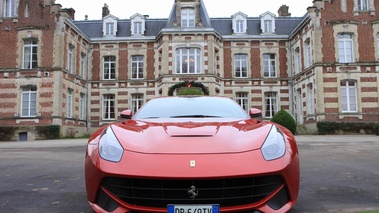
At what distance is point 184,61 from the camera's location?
23453mm

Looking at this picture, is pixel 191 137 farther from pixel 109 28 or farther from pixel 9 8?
pixel 109 28

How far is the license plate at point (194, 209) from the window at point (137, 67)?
2398 centimetres

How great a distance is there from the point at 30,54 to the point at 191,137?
69.5ft

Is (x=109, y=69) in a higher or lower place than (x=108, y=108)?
higher

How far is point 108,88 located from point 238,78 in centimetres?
1011

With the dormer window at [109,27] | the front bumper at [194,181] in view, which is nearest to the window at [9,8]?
the dormer window at [109,27]

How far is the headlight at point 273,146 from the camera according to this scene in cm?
265

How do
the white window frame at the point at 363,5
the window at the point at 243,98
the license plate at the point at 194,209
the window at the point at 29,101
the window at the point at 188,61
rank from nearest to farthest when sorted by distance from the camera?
1. the license plate at the point at 194,209
2. the window at the point at 29,101
3. the white window frame at the point at 363,5
4. the window at the point at 188,61
5. the window at the point at 243,98

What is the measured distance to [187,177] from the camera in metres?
2.40

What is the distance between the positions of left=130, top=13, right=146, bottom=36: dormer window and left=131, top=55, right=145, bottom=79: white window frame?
2.05m

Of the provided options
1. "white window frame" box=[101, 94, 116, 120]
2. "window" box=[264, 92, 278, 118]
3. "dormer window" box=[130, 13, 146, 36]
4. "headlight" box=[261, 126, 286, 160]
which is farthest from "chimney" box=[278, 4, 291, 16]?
"headlight" box=[261, 126, 286, 160]

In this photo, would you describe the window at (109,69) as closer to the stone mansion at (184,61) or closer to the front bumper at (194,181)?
the stone mansion at (184,61)

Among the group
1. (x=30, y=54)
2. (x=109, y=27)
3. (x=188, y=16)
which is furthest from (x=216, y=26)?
(x=30, y=54)

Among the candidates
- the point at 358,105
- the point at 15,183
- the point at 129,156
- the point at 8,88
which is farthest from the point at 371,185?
the point at 8,88
